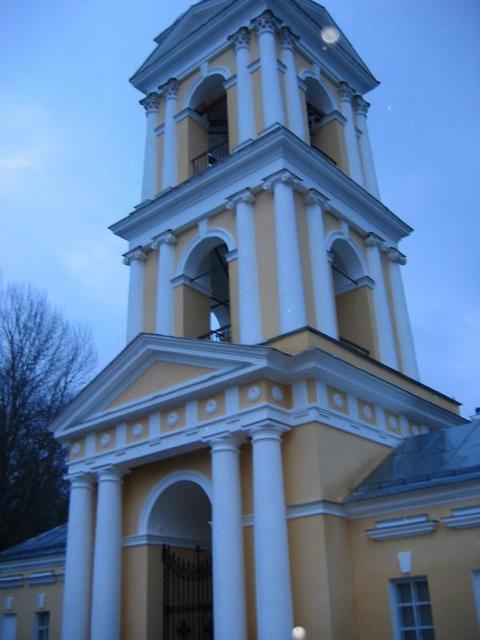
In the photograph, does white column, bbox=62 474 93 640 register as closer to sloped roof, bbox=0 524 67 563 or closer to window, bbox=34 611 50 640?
sloped roof, bbox=0 524 67 563

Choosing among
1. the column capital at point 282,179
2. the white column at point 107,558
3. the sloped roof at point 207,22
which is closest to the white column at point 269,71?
the sloped roof at point 207,22

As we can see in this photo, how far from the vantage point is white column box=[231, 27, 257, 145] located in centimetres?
1452

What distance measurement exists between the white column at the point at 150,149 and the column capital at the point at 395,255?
209 inches

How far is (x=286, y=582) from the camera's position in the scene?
955cm

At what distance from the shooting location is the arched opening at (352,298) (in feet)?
47.1

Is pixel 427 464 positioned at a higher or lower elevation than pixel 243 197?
lower

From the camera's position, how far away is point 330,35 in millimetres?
17438

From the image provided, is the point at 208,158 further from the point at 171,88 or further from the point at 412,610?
the point at 412,610

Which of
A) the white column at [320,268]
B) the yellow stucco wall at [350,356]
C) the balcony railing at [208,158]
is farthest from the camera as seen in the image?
the balcony railing at [208,158]

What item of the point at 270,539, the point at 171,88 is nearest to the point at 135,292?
the point at 171,88

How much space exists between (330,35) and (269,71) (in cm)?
355

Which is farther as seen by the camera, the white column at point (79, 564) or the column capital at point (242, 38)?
→ the column capital at point (242, 38)

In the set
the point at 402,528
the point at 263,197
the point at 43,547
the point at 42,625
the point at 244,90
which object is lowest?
the point at 42,625

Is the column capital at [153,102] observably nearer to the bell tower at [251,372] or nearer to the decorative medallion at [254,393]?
the bell tower at [251,372]
